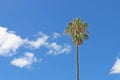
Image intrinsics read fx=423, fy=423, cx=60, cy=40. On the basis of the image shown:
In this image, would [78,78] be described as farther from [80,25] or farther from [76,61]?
[80,25]

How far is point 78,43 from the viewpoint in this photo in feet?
238

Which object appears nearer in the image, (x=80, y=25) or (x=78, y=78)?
(x=78, y=78)

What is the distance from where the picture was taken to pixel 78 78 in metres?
68.8

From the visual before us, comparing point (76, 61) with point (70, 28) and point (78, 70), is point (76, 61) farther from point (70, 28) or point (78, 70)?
point (70, 28)

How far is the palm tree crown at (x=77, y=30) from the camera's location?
239ft

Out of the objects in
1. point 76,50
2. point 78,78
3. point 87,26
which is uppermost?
point 87,26

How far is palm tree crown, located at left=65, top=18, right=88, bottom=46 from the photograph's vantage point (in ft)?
239

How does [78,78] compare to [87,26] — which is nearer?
[78,78]

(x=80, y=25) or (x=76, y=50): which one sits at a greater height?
(x=80, y=25)

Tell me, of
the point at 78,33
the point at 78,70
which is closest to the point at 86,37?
the point at 78,33

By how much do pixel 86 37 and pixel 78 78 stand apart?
8.04 meters

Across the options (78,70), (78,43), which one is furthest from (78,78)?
(78,43)

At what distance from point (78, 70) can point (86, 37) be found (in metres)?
6.39

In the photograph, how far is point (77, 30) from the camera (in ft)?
242
